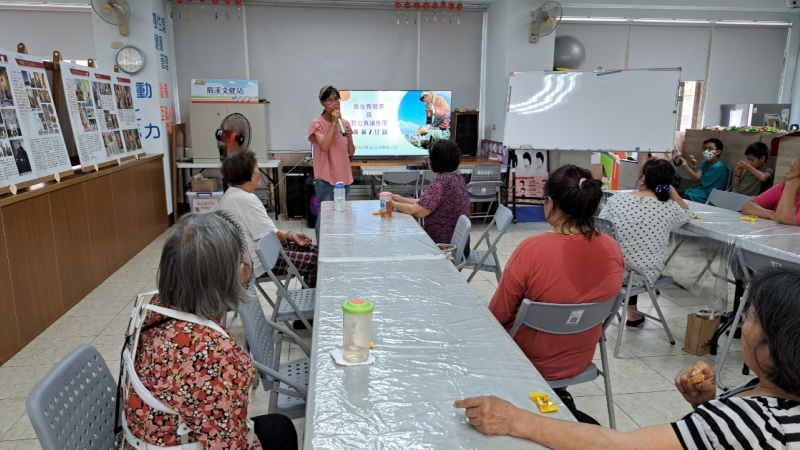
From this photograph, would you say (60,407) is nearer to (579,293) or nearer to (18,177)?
(579,293)

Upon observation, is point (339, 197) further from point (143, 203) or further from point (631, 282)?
point (143, 203)

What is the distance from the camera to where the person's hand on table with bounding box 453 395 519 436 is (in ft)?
3.42

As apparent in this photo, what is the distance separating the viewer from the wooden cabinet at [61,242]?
2.75 meters

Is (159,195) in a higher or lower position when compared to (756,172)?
lower

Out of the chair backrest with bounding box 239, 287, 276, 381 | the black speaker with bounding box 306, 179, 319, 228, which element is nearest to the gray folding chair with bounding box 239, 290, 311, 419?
the chair backrest with bounding box 239, 287, 276, 381

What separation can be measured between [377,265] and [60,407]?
131 centimetres


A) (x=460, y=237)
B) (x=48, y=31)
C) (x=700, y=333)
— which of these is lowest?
(x=700, y=333)

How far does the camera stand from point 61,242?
3322 mm

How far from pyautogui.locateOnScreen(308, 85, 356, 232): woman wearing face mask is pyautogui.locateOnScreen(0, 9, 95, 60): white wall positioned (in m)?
4.06

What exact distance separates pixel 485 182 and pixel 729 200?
8.15 ft

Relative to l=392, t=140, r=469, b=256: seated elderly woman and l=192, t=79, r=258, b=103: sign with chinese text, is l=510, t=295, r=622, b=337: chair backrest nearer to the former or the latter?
l=392, t=140, r=469, b=256: seated elderly woman

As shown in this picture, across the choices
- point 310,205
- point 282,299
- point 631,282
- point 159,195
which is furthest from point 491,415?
point 159,195

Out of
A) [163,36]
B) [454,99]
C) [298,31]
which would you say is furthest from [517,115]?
[163,36]

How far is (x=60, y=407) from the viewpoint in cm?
106
